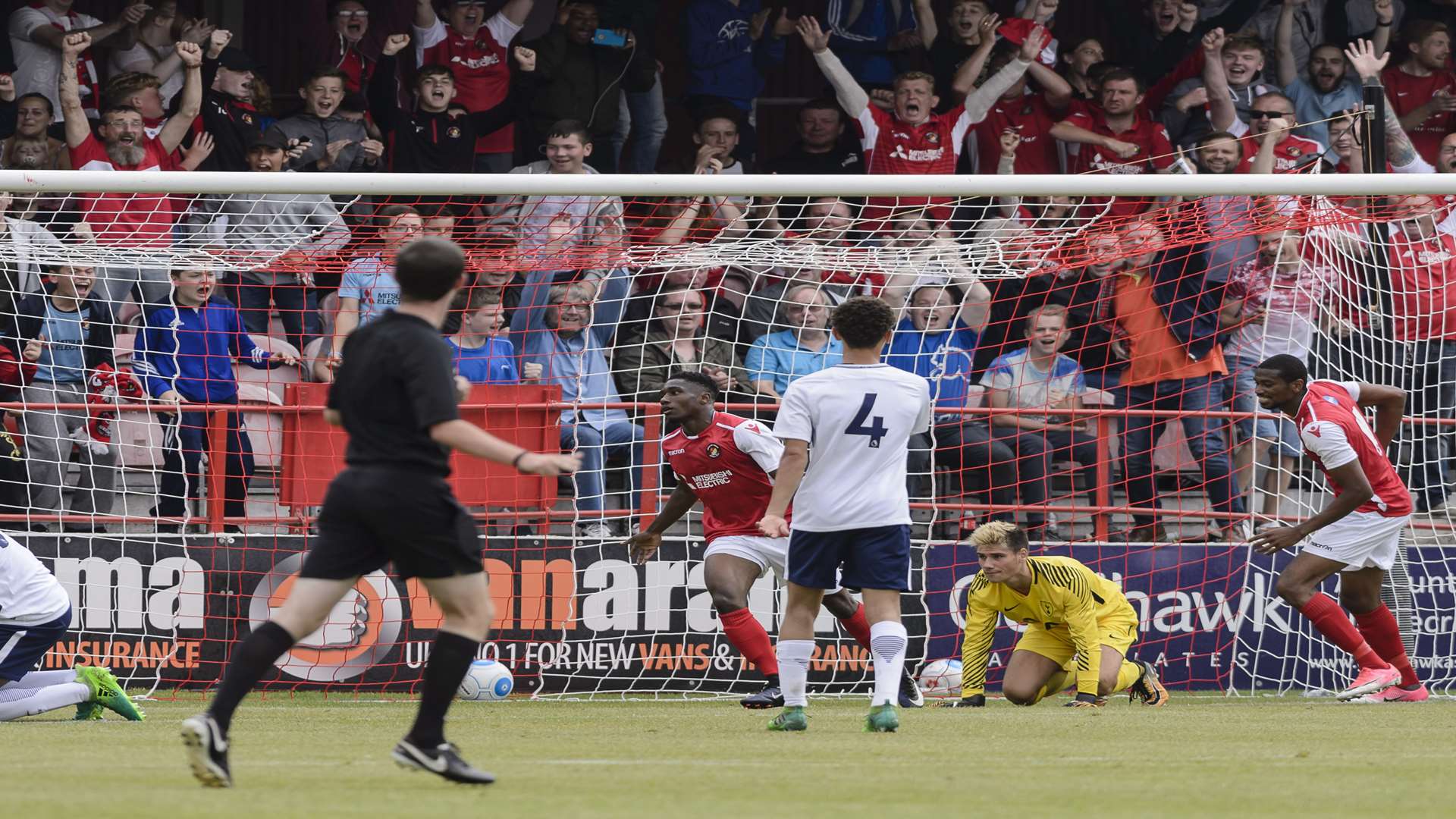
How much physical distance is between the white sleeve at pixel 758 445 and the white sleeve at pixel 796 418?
6.62ft

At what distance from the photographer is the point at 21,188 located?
9461mm

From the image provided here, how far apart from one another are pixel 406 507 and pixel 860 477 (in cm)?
280

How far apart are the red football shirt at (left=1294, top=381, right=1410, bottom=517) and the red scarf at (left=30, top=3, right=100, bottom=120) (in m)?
9.32

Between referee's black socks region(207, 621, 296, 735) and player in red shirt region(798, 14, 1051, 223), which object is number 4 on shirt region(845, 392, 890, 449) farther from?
player in red shirt region(798, 14, 1051, 223)

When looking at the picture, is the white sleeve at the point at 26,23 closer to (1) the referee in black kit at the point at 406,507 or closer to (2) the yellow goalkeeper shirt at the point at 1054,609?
(2) the yellow goalkeeper shirt at the point at 1054,609

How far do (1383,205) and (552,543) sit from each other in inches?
232

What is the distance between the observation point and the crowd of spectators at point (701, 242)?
1138 centimetres

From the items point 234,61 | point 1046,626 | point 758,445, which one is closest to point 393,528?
point 758,445

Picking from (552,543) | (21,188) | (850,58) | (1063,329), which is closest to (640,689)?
(552,543)

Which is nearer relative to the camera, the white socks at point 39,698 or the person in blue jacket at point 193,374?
the white socks at point 39,698

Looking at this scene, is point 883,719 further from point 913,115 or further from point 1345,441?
point 913,115

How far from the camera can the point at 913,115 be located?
47.8ft

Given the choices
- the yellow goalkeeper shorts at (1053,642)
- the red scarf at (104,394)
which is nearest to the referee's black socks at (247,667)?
the yellow goalkeeper shorts at (1053,642)

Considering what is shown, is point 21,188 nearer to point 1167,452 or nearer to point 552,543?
point 552,543
